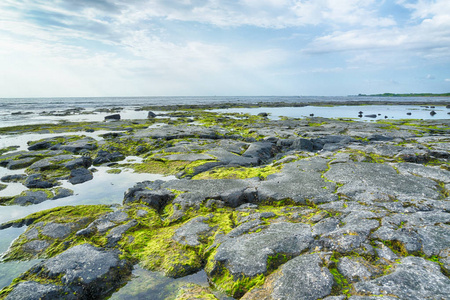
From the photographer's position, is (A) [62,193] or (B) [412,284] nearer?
(B) [412,284]

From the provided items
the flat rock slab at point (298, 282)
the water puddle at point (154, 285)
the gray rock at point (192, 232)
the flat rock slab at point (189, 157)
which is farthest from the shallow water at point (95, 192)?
the flat rock slab at point (298, 282)

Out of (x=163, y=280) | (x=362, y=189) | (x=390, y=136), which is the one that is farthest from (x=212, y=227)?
(x=390, y=136)

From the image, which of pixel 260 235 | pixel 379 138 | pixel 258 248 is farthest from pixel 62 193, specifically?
pixel 379 138

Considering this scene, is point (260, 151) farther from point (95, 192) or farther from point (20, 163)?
point (20, 163)

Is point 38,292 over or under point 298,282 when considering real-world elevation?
under

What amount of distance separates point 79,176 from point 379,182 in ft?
48.4

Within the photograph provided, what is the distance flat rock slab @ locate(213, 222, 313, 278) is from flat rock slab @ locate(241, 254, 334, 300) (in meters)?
0.41

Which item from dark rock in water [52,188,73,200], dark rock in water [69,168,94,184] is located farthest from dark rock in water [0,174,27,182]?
dark rock in water [52,188,73,200]

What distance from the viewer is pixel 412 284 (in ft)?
14.0

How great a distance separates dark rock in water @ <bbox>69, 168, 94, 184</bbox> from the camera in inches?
508

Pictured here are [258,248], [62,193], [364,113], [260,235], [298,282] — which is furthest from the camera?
[364,113]

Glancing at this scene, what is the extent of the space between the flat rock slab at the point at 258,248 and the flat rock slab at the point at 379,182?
353cm

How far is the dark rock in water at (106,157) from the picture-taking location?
54.4 feet

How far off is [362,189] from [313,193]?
1.76 m
